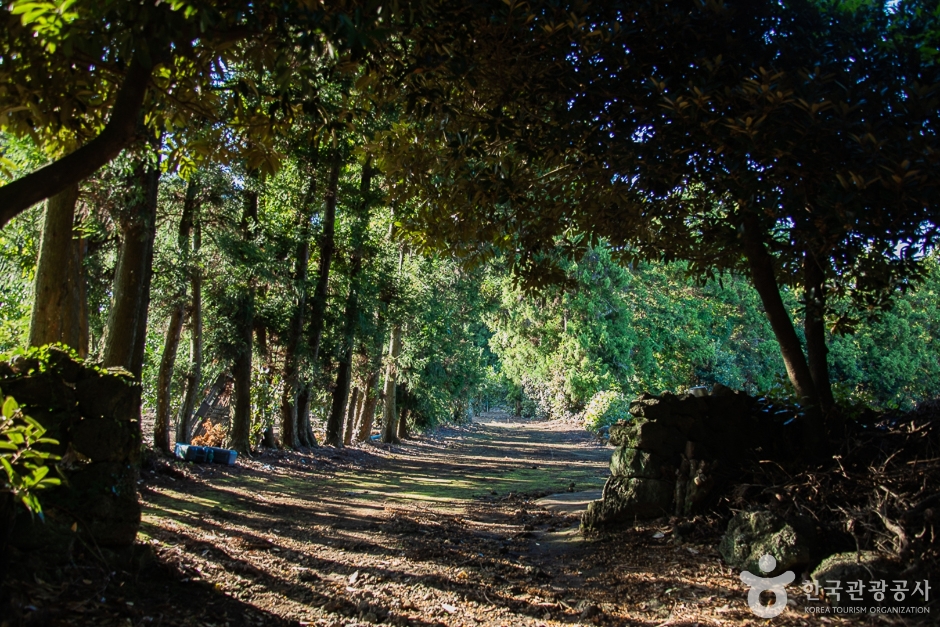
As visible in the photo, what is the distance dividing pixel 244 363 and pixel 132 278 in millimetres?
5983

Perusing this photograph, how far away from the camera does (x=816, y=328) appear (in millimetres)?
6473

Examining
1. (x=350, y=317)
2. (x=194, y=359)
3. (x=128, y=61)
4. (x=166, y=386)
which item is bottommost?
(x=166, y=386)

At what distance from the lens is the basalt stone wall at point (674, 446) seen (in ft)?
21.6

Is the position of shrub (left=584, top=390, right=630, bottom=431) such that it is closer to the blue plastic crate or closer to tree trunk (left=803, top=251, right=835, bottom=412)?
the blue plastic crate

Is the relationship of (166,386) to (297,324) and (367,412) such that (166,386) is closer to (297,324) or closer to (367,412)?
(297,324)

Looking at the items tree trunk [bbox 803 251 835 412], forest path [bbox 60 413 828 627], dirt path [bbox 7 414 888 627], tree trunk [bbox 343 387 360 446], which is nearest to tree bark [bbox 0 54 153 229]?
dirt path [bbox 7 414 888 627]

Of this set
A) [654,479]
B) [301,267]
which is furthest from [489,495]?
[301,267]

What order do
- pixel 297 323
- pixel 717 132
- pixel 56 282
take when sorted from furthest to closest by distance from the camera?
pixel 297 323
pixel 56 282
pixel 717 132

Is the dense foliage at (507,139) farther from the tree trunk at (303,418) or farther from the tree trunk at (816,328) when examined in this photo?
the tree trunk at (303,418)

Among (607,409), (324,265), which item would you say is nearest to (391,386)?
(324,265)

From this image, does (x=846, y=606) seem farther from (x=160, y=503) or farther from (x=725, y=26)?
(x=160, y=503)

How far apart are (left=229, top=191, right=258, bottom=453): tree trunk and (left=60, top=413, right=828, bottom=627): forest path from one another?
11.9ft

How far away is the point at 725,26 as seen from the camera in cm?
531

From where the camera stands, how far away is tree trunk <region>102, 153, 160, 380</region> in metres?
8.95
